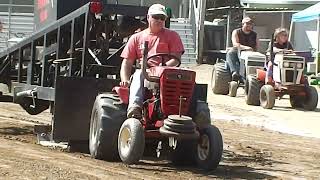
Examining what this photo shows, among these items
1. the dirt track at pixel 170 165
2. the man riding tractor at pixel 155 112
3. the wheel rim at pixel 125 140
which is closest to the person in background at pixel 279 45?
the dirt track at pixel 170 165

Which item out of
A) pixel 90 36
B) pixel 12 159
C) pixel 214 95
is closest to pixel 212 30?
pixel 214 95

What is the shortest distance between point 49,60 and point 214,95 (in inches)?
341

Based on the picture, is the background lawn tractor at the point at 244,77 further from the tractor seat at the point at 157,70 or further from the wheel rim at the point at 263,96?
the tractor seat at the point at 157,70

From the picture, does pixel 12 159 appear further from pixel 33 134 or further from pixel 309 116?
pixel 309 116

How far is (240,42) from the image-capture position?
1655 centimetres

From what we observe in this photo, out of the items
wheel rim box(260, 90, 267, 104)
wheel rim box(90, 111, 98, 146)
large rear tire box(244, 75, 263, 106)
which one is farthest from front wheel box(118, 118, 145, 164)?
large rear tire box(244, 75, 263, 106)

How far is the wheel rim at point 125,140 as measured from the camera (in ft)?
23.9

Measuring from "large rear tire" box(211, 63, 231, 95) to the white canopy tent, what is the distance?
7.35 metres

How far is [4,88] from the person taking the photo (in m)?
11.4

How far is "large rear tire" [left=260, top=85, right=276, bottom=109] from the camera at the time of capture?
14.5 meters

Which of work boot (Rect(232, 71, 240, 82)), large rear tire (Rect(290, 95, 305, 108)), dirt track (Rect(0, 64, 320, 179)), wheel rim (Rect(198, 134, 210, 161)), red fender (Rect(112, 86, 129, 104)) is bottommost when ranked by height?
dirt track (Rect(0, 64, 320, 179))

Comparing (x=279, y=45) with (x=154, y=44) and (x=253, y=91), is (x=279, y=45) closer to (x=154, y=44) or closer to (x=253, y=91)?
(x=253, y=91)

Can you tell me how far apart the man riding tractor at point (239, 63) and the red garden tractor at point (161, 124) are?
792 cm

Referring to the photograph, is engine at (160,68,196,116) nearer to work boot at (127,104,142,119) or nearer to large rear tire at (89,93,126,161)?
work boot at (127,104,142,119)
